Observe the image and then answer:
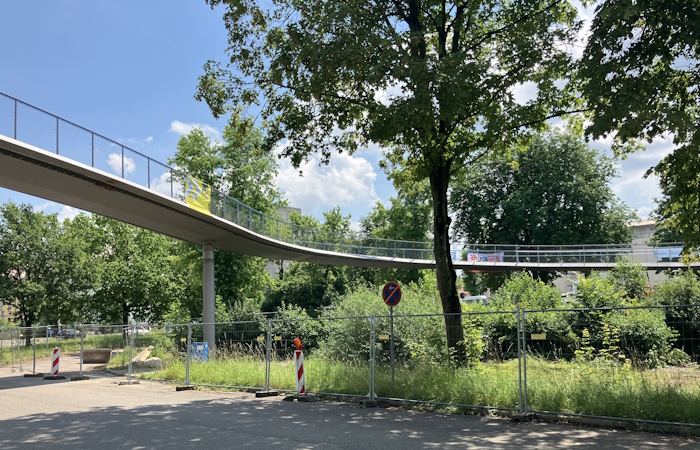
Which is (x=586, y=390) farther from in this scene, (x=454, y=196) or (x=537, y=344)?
(x=454, y=196)

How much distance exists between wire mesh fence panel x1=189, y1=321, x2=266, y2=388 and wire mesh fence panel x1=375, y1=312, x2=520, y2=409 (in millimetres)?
3474

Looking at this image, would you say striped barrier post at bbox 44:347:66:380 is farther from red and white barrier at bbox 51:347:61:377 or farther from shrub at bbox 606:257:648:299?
shrub at bbox 606:257:648:299

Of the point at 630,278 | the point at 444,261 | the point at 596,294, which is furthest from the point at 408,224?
the point at 444,261

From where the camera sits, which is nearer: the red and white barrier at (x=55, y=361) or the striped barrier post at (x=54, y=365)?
the striped barrier post at (x=54, y=365)

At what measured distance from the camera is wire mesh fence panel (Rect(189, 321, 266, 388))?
608 inches

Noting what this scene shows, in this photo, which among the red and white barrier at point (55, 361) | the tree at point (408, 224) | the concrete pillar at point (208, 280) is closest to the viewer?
the red and white barrier at point (55, 361)

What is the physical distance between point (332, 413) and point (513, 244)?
138ft

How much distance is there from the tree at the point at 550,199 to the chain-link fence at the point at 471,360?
3114 centimetres

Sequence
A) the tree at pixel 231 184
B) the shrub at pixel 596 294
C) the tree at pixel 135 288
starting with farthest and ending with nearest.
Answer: the tree at pixel 135 288
the tree at pixel 231 184
the shrub at pixel 596 294

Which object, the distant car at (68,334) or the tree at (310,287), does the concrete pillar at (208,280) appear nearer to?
the distant car at (68,334)

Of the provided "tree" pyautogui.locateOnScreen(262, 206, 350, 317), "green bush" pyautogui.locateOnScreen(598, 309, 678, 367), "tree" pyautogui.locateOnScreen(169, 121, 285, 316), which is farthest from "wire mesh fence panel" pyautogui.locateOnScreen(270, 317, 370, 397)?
"tree" pyautogui.locateOnScreen(262, 206, 350, 317)

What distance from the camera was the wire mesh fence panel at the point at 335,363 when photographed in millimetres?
13242

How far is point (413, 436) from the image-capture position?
8.32 m

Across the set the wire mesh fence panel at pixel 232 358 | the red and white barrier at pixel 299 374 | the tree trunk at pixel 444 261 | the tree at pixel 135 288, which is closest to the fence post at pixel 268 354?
the wire mesh fence panel at pixel 232 358
